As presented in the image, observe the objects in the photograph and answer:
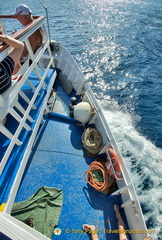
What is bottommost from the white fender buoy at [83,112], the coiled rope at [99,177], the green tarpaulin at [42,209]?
the green tarpaulin at [42,209]

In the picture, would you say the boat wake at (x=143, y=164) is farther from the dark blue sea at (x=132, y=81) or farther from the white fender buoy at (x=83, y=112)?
the white fender buoy at (x=83, y=112)

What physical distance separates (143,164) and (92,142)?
287 cm

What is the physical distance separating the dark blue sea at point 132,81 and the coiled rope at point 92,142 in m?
2.29

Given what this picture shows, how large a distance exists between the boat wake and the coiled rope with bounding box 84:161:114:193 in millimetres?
2109

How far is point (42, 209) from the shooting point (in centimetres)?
357

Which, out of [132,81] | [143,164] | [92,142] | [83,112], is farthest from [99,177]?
[132,81]

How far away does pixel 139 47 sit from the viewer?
53.0 feet

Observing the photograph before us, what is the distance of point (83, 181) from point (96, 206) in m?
0.72

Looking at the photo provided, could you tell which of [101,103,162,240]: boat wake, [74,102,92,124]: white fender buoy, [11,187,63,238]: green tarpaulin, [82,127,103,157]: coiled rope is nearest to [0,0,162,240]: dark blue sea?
[101,103,162,240]: boat wake

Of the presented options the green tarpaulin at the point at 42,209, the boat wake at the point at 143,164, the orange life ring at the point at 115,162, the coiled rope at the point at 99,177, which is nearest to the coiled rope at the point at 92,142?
the coiled rope at the point at 99,177

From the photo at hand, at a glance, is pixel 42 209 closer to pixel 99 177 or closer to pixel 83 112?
pixel 99 177

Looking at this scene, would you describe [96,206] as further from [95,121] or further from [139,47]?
[139,47]

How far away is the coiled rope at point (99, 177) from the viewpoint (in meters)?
3.88

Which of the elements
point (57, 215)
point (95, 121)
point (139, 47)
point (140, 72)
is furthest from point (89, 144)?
point (139, 47)
